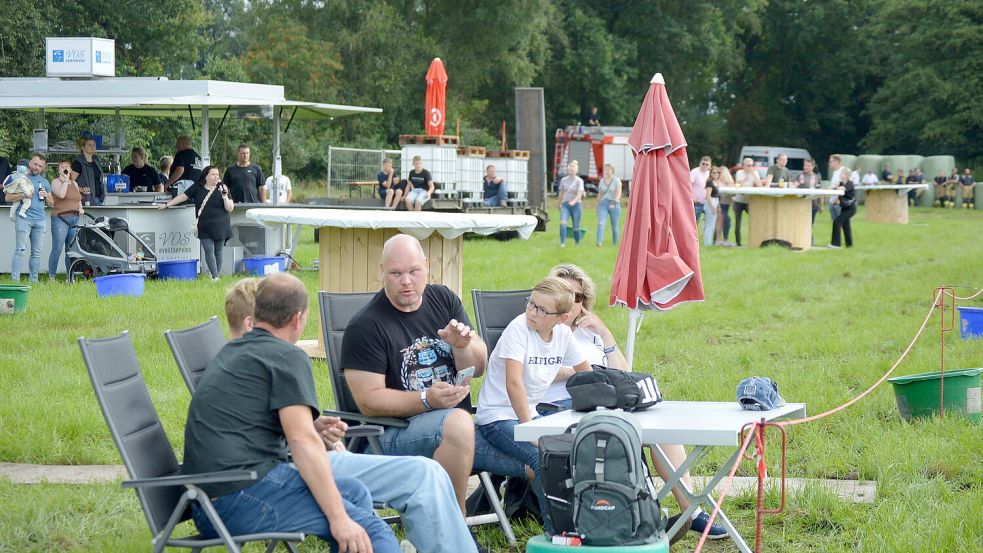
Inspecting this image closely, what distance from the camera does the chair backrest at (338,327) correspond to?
5.57m

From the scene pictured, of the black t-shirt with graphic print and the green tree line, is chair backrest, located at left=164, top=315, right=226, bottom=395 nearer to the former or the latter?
the black t-shirt with graphic print

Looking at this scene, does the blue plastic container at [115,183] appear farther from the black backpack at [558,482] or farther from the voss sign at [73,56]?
the black backpack at [558,482]

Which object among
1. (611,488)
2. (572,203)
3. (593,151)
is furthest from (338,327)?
(593,151)

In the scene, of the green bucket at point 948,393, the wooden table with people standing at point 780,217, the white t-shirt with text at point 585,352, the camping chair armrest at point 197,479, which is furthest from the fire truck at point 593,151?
the camping chair armrest at point 197,479

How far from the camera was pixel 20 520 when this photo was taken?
5285mm

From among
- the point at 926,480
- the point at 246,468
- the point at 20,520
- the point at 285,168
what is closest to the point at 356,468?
the point at 246,468

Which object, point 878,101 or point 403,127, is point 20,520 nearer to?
point 403,127

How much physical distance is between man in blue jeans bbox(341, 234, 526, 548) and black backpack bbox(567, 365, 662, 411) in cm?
48

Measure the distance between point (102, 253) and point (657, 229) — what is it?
9.44 meters

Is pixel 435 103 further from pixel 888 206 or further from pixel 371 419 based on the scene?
pixel 371 419

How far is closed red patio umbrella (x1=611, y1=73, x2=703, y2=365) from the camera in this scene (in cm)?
787

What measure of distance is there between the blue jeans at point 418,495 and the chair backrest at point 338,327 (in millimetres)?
1051

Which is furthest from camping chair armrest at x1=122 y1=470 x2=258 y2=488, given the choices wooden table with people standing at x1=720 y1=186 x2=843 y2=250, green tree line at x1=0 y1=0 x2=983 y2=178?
green tree line at x1=0 y1=0 x2=983 y2=178

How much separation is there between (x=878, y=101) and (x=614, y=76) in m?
12.9
